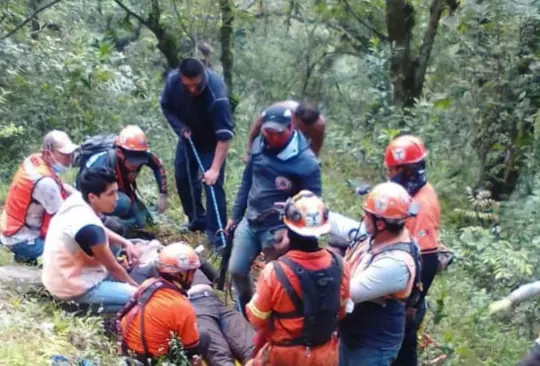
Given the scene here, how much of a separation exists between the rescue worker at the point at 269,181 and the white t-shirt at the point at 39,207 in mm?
1638

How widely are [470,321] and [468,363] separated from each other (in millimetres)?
658

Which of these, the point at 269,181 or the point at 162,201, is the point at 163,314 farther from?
the point at 162,201

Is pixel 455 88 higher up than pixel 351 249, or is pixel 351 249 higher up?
pixel 455 88

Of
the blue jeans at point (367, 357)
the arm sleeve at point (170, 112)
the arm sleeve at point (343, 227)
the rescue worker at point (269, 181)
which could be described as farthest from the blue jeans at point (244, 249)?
the arm sleeve at point (170, 112)

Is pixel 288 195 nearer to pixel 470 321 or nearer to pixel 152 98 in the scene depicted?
pixel 470 321

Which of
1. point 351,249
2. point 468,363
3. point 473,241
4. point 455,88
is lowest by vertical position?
point 468,363

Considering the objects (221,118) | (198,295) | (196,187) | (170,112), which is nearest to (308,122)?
(221,118)

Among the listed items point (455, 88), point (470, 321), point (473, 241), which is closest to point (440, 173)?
point (455, 88)

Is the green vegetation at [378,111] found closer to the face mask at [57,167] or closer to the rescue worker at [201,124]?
the rescue worker at [201,124]

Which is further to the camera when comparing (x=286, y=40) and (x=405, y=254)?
(x=286, y=40)

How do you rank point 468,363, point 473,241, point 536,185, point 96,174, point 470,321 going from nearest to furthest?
point 96,174 → point 468,363 → point 470,321 → point 473,241 → point 536,185

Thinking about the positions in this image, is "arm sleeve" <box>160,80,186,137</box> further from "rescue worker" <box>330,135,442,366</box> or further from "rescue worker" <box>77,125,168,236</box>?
"rescue worker" <box>330,135,442,366</box>

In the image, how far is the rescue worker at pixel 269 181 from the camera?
574cm

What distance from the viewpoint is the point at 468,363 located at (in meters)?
6.82
